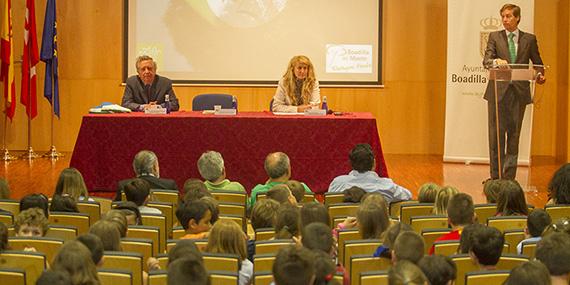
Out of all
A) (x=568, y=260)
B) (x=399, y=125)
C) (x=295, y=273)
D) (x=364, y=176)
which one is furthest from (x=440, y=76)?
(x=295, y=273)

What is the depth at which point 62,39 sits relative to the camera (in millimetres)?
12703

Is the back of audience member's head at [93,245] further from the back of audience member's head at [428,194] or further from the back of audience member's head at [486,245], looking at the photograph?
the back of audience member's head at [428,194]

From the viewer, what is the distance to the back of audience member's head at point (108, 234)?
463 cm

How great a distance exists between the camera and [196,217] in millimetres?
5379

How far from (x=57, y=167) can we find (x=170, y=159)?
2.48 meters

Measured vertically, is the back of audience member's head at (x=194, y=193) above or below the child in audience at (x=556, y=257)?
above

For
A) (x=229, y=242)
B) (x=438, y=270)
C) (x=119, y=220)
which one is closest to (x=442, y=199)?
(x=229, y=242)

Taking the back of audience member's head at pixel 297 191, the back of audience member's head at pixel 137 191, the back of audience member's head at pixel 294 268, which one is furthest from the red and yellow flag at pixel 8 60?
the back of audience member's head at pixel 294 268

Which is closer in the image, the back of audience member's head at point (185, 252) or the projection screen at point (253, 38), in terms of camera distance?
the back of audience member's head at point (185, 252)

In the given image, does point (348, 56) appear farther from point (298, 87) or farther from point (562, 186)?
point (562, 186)

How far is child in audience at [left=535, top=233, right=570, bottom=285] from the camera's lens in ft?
13.9

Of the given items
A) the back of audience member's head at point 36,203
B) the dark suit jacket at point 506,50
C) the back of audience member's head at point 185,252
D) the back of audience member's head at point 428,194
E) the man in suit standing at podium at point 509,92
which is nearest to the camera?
the back of audience member's head at point 185,252

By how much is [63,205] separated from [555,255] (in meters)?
3.00

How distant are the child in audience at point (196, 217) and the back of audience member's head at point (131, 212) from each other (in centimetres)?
41
